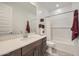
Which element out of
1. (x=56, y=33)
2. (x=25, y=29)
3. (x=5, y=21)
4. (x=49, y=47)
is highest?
(x=5, y=21)

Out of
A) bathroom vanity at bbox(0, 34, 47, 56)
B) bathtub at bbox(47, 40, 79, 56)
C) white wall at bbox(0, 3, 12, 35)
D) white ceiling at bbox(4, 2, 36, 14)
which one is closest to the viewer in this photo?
bathroom vanity at bbox(0, 34, 47, 56)

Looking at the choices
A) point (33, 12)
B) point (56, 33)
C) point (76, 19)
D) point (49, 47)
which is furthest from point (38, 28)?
point (56, 33)

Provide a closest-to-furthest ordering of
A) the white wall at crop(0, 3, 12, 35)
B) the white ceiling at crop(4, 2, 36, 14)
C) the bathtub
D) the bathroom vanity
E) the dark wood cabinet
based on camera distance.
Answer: the bathroom vanity → the dark wood cabinet → the white wall at crop(0, 3, 12, 35) → the white ceiling at crop(4, 2, 36, 14) → the bathtub

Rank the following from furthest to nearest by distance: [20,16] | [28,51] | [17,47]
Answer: [20,16]
[28,51]
[17,47]

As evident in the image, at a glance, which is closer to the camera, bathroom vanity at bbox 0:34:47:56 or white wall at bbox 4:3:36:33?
bathroom vanity at bbox 0:34:47:56

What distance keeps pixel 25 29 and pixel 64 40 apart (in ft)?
6.77

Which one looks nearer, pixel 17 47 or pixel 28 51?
pixel 17 47

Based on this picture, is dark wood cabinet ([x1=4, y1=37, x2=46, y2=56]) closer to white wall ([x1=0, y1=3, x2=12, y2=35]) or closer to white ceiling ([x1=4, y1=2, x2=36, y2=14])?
white wall ([x1=0, y1=3, x2=12, y2=35])

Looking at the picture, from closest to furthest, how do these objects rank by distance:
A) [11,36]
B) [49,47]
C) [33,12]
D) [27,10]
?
1. [11,36]
2. [27,10]
3. [33,12]
4. [49,47]

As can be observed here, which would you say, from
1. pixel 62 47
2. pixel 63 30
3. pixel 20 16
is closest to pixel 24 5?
pixel 20 16

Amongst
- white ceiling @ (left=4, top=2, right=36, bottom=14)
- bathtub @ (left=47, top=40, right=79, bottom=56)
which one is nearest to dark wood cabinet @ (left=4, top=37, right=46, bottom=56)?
white ceiling @ (left=4, top=2, right=36, bottom=14)

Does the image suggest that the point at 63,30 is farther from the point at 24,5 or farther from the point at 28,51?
the point at 28,51

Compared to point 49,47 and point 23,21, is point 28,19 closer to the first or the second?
point 23,21

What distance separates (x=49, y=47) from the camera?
296cm
